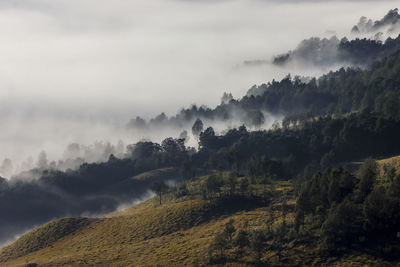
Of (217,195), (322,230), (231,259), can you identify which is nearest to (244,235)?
(231,259)

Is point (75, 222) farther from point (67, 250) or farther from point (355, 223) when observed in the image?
point (355, 223)

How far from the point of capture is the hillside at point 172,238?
9581 cm

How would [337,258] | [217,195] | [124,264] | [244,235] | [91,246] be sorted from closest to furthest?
[337,258] → [244,235] → [124,264] → [91,246] → [217,195]

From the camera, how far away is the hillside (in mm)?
95812

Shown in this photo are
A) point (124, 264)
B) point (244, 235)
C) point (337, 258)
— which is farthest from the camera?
point (124, 264)

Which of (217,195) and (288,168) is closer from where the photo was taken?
(217,195)

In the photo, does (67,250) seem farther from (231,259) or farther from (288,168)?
(288,168)

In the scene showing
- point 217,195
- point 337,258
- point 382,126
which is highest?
point 382,126

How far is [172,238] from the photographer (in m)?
124

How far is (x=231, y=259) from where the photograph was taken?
98.1 metres

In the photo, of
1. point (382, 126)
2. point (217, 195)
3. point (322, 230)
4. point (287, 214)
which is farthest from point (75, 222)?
point (382, 126)

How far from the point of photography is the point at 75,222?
158 meters

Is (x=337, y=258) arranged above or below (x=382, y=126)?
below

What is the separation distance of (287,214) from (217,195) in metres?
37.4
